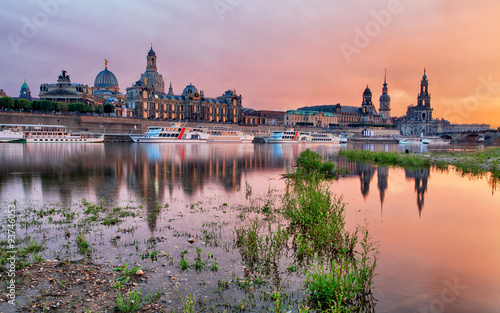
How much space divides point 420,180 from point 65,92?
9879 cm

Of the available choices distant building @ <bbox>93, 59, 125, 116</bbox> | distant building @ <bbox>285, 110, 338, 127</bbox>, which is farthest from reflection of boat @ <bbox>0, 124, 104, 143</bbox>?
distant building @ <bbox>285, 110, 338, 127</bbox>

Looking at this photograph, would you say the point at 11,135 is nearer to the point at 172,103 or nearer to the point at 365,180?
the point at 172,103

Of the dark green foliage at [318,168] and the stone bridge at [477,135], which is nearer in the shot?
the dark green foliage at [318,168]

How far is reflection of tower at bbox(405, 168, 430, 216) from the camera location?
15.0 meters

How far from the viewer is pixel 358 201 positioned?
14453 millimetres

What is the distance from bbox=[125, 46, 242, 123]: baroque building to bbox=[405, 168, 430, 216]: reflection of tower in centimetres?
8828

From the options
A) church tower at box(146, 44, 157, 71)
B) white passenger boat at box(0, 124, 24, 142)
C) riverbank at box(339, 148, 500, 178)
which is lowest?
riverbank at box(339, 148, 500, 178)

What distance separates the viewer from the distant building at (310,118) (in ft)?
515

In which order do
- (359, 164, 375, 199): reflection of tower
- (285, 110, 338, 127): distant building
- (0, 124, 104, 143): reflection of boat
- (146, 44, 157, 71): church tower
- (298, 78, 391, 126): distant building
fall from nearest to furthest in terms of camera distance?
(359, 164, 375, 199): reflection of tower, (0, 124, 104, 143): reflection of boat, (146, 44, 157, 71): church tower, (285, 110, 338, 127): distant building, (298, 78, 391, 126): distant building

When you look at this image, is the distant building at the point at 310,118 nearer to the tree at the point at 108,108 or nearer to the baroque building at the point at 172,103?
the baroque building at the point at 172,103

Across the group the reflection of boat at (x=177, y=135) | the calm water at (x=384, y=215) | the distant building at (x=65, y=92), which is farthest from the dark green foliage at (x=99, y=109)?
the calm water at (x=384, y=215)

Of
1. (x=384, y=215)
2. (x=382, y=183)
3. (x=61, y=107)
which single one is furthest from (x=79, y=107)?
(x=384, y=215)

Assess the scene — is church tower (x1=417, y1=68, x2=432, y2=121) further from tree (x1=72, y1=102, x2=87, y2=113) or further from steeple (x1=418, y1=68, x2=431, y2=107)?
tree (x1=72, y1=102, x2=87, y2=113)

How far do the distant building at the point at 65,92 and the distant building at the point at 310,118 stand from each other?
87.7 meters
